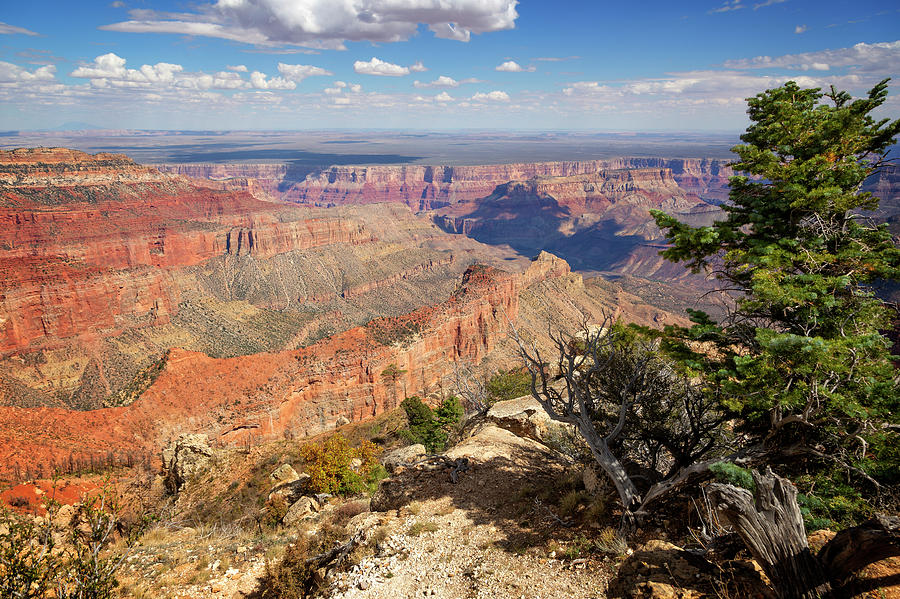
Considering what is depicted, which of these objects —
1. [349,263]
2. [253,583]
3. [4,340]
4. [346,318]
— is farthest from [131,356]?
[349,263]

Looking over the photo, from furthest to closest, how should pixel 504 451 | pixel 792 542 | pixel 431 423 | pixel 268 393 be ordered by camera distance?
pixel 268 393, pixel 431 423, pixel 504 451, pixel 792 542

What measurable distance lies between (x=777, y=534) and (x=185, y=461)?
100 feet

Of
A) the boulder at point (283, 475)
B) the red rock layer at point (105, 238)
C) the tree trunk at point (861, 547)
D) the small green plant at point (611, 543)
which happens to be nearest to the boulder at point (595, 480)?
the small green plant at point (611, 543)

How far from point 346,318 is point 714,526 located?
105869 millimetres

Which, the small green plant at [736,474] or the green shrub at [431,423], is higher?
the small green plant at [736,474]

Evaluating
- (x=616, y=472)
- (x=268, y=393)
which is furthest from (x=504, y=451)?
(x=268, y=393)

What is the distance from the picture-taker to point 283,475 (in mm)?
24031

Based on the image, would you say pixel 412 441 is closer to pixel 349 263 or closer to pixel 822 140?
pixel 822 140

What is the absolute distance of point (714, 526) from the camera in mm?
7621

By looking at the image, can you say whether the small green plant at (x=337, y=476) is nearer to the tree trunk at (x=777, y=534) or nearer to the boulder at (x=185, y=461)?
the boulder at (x=185, y=461)

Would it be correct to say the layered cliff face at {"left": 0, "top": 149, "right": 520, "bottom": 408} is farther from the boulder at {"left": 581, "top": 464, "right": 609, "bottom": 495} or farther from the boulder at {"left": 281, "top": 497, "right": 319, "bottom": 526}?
the boulder at {"left": 581, "top": 464, "right": 609, "bottom": 495}

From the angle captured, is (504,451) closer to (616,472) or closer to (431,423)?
(616,472)

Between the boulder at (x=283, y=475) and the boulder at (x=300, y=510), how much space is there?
171 inches

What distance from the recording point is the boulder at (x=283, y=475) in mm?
23859
